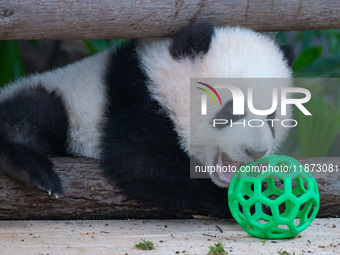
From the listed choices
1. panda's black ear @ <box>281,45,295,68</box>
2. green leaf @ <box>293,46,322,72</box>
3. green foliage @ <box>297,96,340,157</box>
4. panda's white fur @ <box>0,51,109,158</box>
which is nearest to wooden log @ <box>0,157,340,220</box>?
panda's white fur @ <box>0,51,109,158</box>

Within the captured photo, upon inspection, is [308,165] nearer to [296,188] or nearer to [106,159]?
[296,188]

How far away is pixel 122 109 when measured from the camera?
3236 mm

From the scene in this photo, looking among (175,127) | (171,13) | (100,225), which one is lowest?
(100,225)

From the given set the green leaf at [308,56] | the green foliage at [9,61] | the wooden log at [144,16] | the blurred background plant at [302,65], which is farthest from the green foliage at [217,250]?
the green foliage at [9,61]

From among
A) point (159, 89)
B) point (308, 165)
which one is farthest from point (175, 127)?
point (308, 165)

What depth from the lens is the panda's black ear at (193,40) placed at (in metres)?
3.02

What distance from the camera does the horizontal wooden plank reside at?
2615 millimetres

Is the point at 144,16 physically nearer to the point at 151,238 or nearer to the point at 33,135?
the point at 33,135

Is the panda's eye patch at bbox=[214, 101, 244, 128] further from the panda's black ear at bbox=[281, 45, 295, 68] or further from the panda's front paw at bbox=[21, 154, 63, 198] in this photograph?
the panda's front paw at bbox=[21, 154, 63, 198]

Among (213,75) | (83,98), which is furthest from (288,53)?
(83,98)

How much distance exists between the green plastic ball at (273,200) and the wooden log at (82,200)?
0.42 metres

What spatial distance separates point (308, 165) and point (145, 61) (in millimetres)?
1277

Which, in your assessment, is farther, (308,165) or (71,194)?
(308,165)

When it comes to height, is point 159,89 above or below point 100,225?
above
